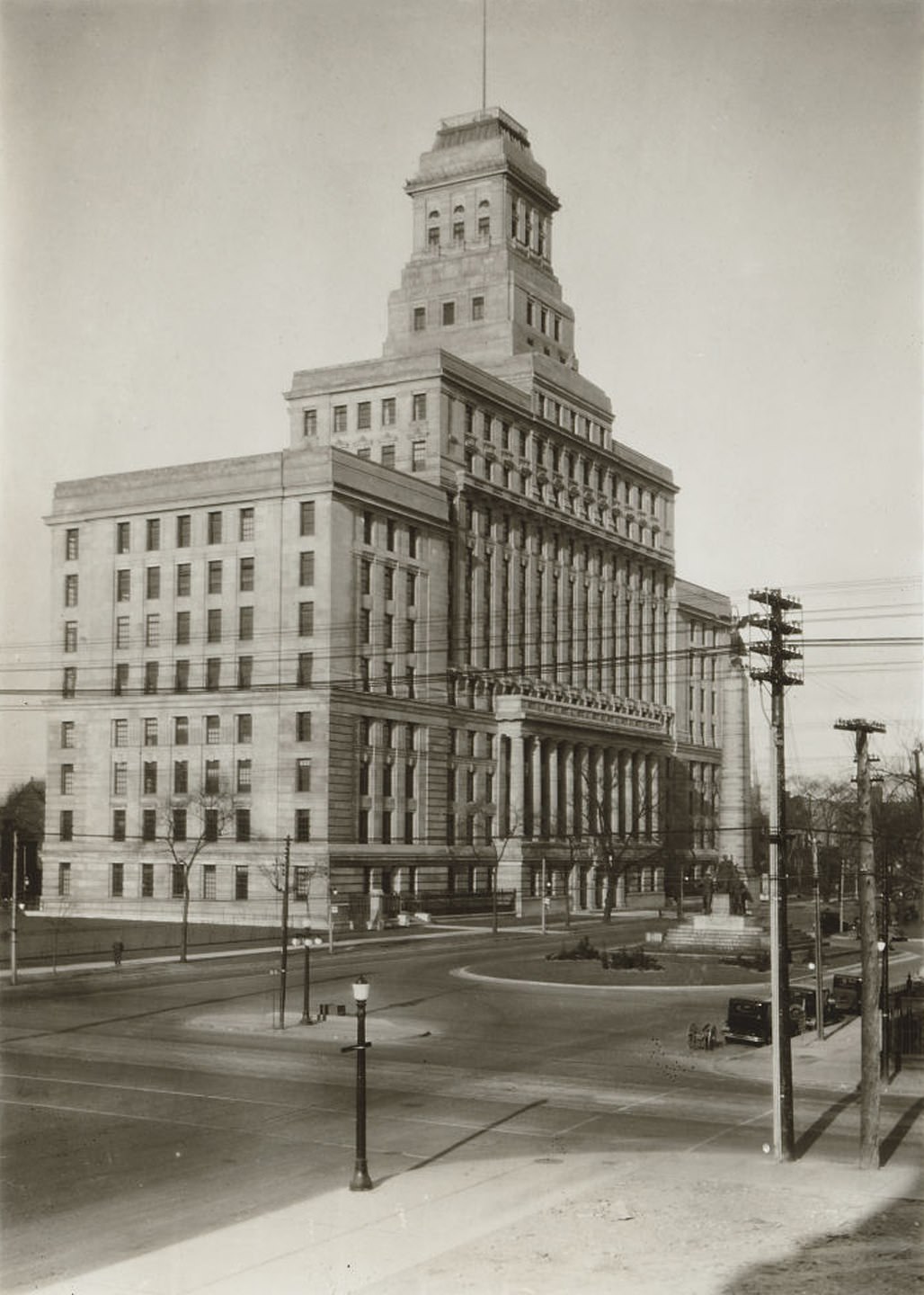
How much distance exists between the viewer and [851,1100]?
2955cm

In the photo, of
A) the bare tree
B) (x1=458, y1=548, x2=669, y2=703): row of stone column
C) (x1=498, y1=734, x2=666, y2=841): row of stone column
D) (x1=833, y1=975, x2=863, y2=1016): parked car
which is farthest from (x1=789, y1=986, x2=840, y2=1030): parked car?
(x1=458, y1=548, x2=669, y2=703): row of stone column

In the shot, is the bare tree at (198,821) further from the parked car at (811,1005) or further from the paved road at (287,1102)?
the parked car at (811,1005)

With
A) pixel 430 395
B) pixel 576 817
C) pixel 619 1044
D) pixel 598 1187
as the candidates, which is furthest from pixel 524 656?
pixel 598 1187

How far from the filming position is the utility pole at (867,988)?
22.5 m

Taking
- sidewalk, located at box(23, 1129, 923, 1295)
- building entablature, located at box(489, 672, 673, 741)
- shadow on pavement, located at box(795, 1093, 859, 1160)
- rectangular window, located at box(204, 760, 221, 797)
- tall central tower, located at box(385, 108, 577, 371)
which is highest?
tall central tower, located at box(385, 108, 577, 371)

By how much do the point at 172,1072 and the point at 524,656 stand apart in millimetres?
81222

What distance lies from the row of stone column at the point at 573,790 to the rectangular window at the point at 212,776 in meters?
22.7

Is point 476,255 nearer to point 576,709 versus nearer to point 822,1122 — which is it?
point 576,709

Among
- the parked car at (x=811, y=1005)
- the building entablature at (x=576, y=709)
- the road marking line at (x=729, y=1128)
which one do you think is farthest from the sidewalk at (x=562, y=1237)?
the building entablature at (x=576, y=709)

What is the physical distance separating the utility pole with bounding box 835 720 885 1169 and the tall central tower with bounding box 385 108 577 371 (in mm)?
96265

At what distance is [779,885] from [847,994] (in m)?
25.5

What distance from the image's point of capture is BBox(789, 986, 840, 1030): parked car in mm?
42688

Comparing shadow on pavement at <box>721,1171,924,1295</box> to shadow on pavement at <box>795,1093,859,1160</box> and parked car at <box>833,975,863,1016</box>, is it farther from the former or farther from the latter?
parked car at <box>833,975,863,1016</box>

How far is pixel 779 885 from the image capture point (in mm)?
25094
